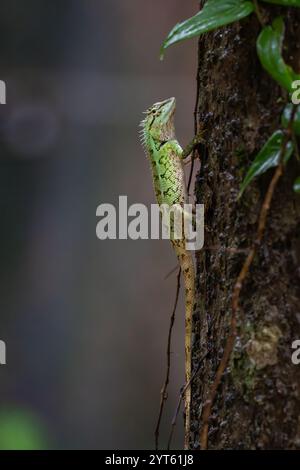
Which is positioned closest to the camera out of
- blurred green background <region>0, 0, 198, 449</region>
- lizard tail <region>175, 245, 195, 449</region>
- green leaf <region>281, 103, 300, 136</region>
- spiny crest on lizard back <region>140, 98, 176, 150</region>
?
green leaf <region>281, 103, 300, 136</region>

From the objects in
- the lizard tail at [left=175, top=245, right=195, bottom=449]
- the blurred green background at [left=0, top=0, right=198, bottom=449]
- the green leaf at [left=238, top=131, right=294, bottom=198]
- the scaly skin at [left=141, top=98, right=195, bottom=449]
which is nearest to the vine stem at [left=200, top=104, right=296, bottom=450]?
the green leaf at [left=238, top=131, right=294, bottom=198]

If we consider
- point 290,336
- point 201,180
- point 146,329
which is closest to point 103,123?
point 146,329

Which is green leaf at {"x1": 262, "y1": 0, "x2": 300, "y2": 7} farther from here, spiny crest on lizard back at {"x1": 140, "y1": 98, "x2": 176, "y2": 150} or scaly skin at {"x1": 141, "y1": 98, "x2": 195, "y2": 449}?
spiny crest on lizard back at {"x1": 140, "y1": 98, "x2": 176, "y2": 150}

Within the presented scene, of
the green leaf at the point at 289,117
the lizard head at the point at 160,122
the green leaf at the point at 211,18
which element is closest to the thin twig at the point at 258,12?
the green leaf at the point at 211,18

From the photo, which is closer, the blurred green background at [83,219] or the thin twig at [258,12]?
the thin twig at [258,12]

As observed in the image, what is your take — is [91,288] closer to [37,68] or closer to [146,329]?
[146,329]

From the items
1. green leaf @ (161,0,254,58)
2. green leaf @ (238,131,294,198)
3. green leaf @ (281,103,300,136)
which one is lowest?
green leaf @ (238,131,294,198)

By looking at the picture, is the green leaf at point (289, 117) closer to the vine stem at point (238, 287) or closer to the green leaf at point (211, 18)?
the vine stem at point (238, 287)
